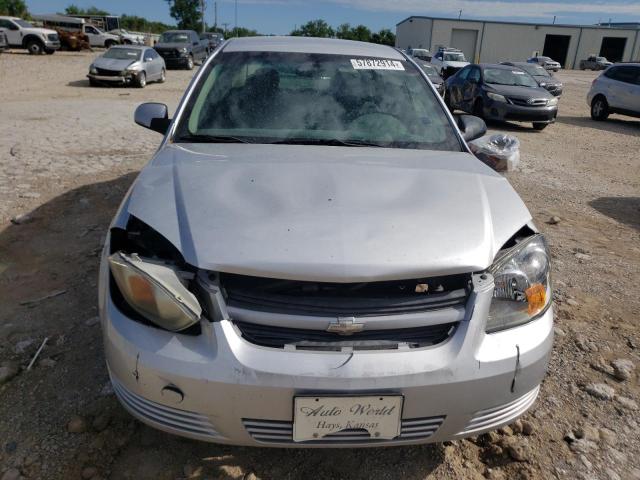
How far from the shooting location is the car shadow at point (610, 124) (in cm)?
1325

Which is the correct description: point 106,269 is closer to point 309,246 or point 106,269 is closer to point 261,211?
point 261,211

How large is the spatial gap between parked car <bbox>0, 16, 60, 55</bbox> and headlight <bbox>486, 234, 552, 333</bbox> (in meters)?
30.3

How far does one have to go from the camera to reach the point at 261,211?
6.18 ft

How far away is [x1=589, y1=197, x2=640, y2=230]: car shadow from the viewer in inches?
226

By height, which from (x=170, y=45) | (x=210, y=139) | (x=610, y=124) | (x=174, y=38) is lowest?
(x=610, y=124)

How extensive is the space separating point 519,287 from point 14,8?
6415 cm

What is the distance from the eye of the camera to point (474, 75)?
13164mm

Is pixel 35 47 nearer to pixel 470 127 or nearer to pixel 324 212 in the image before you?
pixel 470 127

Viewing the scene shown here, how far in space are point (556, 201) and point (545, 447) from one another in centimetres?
465

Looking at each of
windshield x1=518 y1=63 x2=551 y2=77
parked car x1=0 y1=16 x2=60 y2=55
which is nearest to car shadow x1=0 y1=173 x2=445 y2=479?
windshield x1=518 y1=63 x2=551 y2=77

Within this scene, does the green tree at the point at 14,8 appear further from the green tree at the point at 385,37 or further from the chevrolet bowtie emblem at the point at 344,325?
the chevrolet bowtie emblem at the point at 344,325

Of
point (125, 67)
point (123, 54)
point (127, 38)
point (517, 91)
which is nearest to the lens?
point (517, 91)

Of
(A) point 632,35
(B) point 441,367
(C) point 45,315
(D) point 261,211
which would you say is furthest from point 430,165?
(A) point 632,35

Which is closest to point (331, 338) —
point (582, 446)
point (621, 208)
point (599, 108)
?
point (582, 446)
